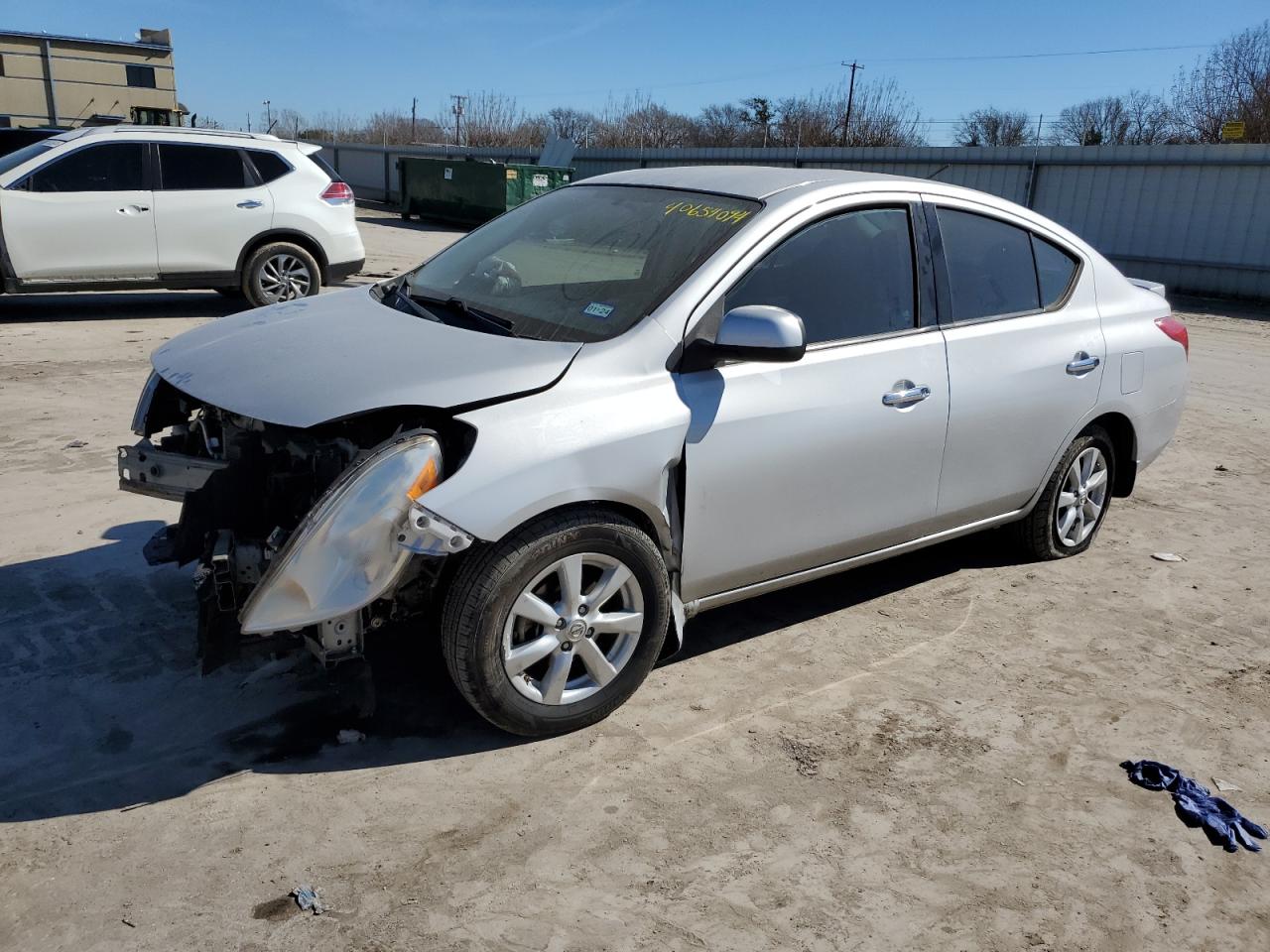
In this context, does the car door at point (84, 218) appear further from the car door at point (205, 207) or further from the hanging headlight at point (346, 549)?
the hanging headlight at point (346, 549)

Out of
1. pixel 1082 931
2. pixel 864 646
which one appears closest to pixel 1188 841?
pixel 1082 931

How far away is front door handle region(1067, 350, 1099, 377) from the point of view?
15.8ft

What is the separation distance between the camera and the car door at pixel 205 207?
10.5m

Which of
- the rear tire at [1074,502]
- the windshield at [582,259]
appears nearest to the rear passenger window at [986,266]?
the rear tire at [1074,502]

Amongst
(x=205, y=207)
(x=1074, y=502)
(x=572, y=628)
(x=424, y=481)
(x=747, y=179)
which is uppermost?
(x=747, y=179)

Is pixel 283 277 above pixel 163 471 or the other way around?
the other way around

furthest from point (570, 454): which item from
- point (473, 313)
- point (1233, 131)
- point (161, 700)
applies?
point (1233, 131)

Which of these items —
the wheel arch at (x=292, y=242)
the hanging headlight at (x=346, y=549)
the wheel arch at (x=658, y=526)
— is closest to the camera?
the hanging headlight at (x=346, y=549)

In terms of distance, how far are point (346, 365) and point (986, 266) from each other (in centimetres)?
277

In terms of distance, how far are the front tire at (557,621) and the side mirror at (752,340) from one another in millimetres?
622

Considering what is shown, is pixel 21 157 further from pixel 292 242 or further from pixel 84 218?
pixel 292 242

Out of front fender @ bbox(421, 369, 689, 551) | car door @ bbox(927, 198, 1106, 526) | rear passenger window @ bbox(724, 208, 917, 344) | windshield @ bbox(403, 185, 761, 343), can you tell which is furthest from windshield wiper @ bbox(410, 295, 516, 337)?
car door @ bbox(927, 198, 1106, 526)

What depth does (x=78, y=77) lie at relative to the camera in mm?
33469

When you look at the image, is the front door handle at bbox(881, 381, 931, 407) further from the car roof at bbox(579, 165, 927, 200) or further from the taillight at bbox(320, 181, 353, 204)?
the taillight at bbox(320, 181, 353, 204)
